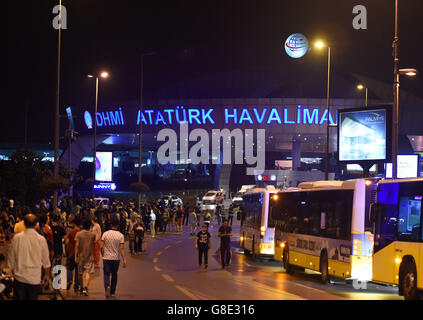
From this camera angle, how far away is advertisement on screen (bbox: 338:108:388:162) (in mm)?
36812

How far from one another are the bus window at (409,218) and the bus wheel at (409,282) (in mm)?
675

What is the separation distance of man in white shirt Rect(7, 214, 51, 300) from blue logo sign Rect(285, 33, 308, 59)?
71.8 metres

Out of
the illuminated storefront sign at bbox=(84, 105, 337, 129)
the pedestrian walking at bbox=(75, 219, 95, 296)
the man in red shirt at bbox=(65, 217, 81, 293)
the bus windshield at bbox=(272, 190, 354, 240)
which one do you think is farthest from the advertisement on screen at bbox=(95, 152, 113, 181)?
the pedestrian walking at bbox=(75, 219, 95, 296)

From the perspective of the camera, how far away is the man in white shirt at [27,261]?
970cm

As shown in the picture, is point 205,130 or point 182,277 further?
point 205,130

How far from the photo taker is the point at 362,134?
3794 cm

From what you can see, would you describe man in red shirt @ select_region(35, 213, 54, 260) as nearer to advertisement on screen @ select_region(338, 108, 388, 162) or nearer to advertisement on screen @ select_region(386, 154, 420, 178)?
advertisement on screen @ select_region(338, 108, 388, 162)

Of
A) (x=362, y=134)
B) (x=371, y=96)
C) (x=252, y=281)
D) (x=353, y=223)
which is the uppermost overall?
(x=371, y=96)

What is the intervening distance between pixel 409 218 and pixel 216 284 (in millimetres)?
5345

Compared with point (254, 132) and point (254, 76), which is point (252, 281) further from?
point (254, 76)

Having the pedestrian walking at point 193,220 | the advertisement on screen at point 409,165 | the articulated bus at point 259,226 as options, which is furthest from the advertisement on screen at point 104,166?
the articulated bus at point 259,226

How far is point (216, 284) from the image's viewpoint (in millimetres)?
17781

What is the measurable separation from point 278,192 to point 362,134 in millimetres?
13668
